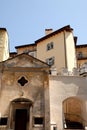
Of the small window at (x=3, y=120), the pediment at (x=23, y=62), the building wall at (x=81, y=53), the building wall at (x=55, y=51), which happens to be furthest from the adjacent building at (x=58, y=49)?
the small window at (x=3, y=120)

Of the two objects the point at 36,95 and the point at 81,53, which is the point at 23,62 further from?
the point at 81,53

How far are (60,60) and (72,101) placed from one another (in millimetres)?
9778

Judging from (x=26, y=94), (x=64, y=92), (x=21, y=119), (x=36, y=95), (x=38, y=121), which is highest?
(x=64, y=92)

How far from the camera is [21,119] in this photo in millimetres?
21406

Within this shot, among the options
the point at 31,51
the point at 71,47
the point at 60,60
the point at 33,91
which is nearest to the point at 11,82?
the point at 33,91

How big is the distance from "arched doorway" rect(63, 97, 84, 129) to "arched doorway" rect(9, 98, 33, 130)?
12.8 feet

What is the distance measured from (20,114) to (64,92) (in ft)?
15.6

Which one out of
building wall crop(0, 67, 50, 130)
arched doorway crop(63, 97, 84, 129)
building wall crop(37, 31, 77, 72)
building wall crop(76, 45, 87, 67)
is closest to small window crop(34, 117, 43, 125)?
building wall crop(0, 67, 50, 130)

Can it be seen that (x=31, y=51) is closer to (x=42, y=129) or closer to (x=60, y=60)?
(x=60, y=60)

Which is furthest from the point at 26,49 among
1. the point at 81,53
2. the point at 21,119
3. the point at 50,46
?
the point at 21,119

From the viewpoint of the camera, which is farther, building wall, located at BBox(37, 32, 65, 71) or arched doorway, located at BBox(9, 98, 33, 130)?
building wall, located at BBox(37, 32, 65, 71)

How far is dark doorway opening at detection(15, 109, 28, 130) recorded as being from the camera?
2105 cm

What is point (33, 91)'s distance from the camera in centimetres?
2089

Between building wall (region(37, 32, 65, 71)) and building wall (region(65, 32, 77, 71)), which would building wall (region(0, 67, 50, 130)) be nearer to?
building wall (region(37, 32, 65, 71))
